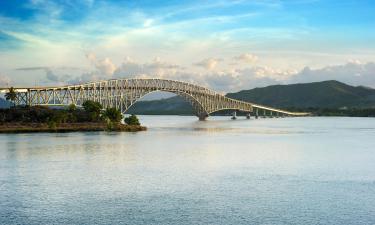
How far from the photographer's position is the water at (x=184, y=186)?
90.9ft

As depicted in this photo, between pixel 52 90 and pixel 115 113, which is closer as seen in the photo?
pixel 115 113

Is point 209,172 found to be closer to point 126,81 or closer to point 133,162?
point 133,162

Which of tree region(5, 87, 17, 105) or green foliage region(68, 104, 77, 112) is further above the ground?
tree region(5, 87, 17, 105)

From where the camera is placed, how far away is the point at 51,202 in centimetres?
3067

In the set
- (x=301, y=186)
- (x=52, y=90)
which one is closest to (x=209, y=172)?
(x=301, y=186)

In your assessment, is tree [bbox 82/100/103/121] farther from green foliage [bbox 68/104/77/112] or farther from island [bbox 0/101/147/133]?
green foliage [bbox 68/104/77/112]

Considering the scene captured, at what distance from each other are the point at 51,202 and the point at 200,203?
29.0 feet

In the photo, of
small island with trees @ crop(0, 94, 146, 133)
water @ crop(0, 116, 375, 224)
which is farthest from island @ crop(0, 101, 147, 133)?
water @ crop(0, 116, 375, 224)

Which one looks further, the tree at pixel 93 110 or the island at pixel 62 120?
the tree at pixel 93 110

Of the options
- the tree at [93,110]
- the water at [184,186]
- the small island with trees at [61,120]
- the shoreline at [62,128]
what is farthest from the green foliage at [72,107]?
the water at [184,186]

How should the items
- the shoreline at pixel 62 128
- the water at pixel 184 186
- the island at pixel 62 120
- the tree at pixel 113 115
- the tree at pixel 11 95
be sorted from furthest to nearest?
the tree at pixel 11 95
the tree at pixel 113 115
the island at pixel 62 120
the shoreline at pixel 62 128
the water at pixel 184 186

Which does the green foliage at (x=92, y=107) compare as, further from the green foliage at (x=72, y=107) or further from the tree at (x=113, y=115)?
the tree at (x=113, y=115)

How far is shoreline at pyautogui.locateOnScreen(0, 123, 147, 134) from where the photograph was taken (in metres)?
92.6

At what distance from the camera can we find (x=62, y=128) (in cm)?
9712
